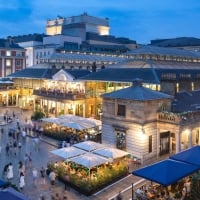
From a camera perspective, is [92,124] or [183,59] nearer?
[92,124]

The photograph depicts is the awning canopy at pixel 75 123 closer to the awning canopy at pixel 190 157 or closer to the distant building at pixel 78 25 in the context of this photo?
the awning canopy at pixel 190 157

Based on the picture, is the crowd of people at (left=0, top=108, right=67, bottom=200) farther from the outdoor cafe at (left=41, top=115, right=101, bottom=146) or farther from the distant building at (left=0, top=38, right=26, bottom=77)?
the distant building at (left=0, top=38, right=26, bottom=77)

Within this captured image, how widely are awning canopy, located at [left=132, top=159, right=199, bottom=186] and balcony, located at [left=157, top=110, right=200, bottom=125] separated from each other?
A: 28.9ft

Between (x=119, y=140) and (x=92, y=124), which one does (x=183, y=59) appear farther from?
(x=119, y=140)

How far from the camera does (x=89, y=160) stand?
25.3 m

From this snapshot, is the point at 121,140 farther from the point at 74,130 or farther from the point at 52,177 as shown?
the point at 52,177

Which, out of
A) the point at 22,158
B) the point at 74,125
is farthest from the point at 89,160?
the point at 74,125

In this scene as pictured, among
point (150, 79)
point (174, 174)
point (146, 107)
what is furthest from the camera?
point (150, 79)

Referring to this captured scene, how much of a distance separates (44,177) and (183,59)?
119 feet

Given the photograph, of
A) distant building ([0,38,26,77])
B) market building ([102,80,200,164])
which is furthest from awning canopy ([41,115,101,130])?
distant building ([0,38,26,77])

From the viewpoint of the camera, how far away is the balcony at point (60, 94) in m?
51.8

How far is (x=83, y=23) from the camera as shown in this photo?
130m

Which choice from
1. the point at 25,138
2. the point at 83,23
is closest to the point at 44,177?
the point at 25,138

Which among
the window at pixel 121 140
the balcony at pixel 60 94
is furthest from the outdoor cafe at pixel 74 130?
the balcony at pixel 60 94
